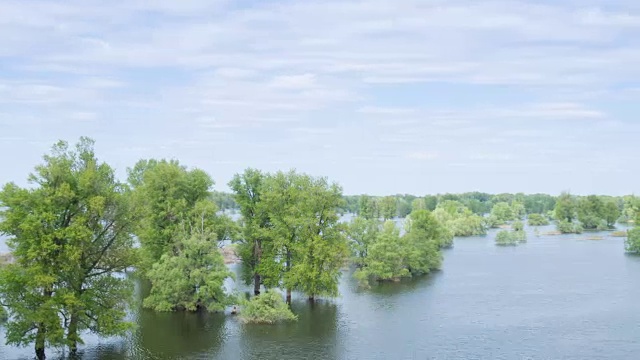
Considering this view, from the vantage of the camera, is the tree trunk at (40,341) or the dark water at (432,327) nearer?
the tree trunk at (40,341)

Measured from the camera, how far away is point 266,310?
49.3 metres

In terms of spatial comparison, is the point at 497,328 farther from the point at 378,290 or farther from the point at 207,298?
the point at 207,298

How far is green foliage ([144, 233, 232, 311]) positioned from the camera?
51219mm

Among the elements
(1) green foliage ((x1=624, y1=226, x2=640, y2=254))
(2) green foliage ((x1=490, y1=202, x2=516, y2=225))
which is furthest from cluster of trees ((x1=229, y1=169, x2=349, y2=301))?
(2) green foliage ((x1=490, y1=202, x2=516, y2=225))

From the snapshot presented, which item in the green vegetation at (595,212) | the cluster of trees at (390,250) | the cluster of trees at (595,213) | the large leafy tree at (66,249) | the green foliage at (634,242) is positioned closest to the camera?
the large leafy tree at (66,249)

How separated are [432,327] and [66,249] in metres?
28.8

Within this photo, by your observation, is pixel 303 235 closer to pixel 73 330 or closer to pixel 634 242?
pixel 73 330

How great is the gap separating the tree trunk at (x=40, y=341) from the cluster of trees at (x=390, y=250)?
3819cm

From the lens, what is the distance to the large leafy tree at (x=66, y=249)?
117 ft

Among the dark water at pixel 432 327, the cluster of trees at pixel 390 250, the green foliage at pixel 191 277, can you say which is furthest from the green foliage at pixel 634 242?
the green foliage at pixel 191 277

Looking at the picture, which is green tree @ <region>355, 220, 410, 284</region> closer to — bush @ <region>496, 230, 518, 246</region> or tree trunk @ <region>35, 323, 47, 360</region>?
tree trunk @ <region>35, 323, 47, 360</region>

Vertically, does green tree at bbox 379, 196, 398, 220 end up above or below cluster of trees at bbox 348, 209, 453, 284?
above

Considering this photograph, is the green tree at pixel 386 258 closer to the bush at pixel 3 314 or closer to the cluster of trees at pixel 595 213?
the bush at pixel 3 314

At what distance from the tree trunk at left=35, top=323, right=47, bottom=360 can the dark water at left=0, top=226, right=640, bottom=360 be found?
278cm
